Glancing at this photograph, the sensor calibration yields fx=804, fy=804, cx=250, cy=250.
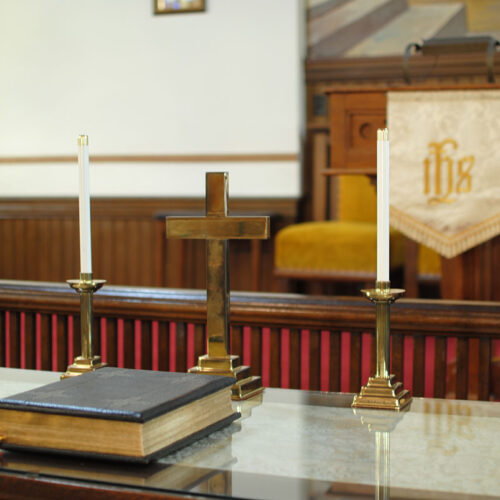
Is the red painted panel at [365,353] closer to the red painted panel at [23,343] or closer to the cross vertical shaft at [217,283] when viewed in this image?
the cross vertical shaft at [217,283]

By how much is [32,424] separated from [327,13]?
4.41 metres

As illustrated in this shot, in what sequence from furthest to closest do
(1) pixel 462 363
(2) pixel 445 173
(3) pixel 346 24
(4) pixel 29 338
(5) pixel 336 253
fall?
(3) pixel 346 24
(5) pixel 336 253
(2) pixel 445 173
(4) pixel 29 338
(1) pixel 462 363

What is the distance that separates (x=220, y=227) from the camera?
4.03ft

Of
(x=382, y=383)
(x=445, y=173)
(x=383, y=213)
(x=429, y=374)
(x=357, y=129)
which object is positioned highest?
(x=357, y=129)

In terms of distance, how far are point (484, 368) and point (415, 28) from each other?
3452 millimetres

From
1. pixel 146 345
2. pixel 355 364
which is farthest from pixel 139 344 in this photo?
pixel 355 364

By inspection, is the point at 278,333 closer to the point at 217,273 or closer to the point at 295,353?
the point at 295,353

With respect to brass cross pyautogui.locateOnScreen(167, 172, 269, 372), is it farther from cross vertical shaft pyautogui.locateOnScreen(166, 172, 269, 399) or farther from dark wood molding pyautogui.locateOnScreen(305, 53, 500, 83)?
dark wood molding pyautogui.locateOnScreen(305, 53, 500, 83)

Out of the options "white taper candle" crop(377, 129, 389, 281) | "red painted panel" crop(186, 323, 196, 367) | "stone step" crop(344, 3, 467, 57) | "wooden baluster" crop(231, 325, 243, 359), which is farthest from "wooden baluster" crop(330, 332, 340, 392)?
"stone step" crop(344, 3, 467, 57)

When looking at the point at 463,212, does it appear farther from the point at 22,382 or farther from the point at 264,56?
the point at 264,56

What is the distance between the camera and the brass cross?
1234 millimetres

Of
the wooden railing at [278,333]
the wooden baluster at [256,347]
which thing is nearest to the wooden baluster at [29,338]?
the wooden railing at [278,333]

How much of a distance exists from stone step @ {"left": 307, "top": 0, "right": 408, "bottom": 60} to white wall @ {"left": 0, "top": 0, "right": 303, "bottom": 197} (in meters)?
0.22

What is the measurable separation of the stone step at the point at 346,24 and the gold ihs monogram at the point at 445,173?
8.95 ft
